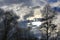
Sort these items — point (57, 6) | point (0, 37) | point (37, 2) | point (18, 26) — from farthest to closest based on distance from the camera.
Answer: point (37, 2) → point (57, 6) → point (18, 26) → point (0, 37)

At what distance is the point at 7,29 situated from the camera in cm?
777

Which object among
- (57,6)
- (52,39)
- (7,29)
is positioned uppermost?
(57,6)

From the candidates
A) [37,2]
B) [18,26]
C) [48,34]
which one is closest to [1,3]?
[37,2]

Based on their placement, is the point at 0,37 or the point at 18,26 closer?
the point at 0,37

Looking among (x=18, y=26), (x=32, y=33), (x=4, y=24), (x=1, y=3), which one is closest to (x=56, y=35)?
(x=32, y=33)

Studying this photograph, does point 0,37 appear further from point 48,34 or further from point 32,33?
point 48,34

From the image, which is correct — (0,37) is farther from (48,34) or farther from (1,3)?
(1,3)

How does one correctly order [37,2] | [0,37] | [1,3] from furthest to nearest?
[37,2] < [1,3] < [0,37]

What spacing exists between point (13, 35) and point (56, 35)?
185 cm

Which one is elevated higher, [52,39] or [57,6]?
[57,6]

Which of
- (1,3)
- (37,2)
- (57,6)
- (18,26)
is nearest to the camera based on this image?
(18,26)

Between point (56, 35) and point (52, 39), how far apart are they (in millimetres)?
251

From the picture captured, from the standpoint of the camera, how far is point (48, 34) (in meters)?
8.06

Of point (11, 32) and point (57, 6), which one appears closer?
point (11, 32)
